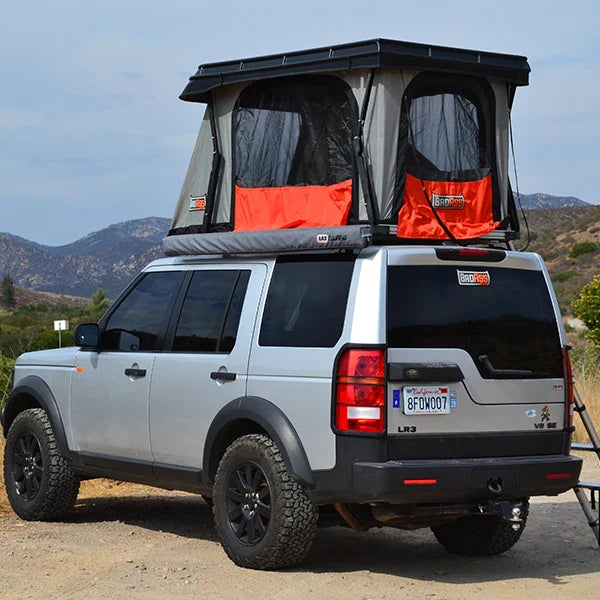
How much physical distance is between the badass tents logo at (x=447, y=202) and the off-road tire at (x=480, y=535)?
1922 millimetres

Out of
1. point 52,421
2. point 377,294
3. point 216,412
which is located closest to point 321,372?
point 377,294

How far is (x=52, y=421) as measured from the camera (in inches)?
356

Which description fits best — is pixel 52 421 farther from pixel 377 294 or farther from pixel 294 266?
pixel 377 294

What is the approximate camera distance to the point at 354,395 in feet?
22.0

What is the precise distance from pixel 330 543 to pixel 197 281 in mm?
2038

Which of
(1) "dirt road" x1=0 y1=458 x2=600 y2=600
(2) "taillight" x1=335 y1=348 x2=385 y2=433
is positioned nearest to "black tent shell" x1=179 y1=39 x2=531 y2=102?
(2) "taillight" x1=335 y1=348 x2=385 y2=433

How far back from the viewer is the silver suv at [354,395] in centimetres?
677

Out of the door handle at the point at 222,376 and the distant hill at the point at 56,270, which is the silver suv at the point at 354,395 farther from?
the distant hill at the point at 56,270

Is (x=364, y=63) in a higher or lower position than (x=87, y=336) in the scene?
higher

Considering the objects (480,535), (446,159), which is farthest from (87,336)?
(480,535)

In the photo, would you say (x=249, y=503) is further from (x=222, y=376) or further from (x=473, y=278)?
(x=473, y=278)

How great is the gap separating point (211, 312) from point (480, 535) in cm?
228

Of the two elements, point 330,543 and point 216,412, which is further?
point 330,543

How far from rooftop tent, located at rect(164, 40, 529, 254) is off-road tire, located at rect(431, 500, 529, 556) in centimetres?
186
